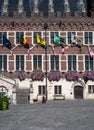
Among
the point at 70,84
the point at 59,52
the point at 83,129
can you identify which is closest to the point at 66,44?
the point at 59,52

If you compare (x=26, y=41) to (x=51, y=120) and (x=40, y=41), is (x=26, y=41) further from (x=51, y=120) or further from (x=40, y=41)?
(x=51, y=120)

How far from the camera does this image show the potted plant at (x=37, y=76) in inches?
1870

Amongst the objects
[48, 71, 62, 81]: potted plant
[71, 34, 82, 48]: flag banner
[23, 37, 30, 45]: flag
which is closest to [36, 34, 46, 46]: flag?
[23, 37, 30, 45]: flag

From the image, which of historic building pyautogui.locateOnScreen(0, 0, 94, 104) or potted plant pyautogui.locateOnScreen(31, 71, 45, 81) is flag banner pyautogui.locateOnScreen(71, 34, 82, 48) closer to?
historic building pyautogui.locateOnScreen(0, 0, 94, 104)

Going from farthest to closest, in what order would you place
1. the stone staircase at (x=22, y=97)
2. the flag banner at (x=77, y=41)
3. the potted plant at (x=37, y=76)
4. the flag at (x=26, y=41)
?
the flag banner at (x=77, y=41), the flag at (x=26, y=41), the potted plant at (x=37, y=76), the stone staircase at (x=22, y=97)

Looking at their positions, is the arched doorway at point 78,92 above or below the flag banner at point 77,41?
below

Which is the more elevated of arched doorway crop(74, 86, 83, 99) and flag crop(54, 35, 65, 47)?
flag crop(54, 35, 65, 47)

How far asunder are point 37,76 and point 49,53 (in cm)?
311

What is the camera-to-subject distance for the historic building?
157 ft

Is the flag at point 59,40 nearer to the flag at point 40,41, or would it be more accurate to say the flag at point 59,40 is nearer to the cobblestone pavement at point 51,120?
the flag at point 40,41

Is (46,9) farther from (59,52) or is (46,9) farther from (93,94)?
(93,94)

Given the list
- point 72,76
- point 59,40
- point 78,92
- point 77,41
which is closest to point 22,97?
point 72,76

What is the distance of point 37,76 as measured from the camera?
156 feet

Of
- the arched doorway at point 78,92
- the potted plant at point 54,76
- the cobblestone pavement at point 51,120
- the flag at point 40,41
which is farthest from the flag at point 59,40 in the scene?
the cobblestone pavement at point 51,120
